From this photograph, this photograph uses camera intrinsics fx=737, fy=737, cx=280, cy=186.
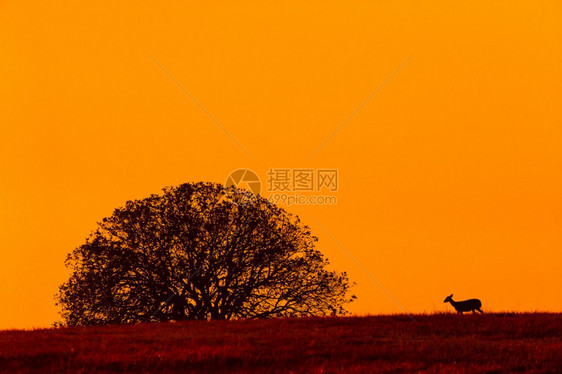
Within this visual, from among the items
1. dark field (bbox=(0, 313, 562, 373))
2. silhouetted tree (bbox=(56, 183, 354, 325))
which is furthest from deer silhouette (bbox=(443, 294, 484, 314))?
silhouetted tree (bbox=(56, 183, 354, 325))

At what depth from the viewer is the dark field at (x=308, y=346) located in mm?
19578

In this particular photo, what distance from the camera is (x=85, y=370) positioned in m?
19.5

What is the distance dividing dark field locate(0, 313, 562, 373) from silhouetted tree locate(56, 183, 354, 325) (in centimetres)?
1034

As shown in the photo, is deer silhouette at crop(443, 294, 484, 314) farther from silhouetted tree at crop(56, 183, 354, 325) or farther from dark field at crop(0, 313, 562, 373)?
silhouetted tree at crop(56, 183, 354, 325)

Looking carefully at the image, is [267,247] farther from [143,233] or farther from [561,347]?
[561,347]

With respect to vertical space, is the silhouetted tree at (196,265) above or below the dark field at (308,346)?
above

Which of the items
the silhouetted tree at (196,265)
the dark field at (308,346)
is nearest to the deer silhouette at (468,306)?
the dark field at (308,346)

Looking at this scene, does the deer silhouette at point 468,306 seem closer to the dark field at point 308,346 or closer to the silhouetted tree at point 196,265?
the dark field at point 308,346

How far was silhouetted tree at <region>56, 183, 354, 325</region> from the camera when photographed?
37.6 meters

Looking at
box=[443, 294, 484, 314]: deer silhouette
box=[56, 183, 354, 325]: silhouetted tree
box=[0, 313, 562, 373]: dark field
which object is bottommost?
box=[0, 313, 562, 373]: dark field

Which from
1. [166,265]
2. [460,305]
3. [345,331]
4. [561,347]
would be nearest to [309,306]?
[166,265]

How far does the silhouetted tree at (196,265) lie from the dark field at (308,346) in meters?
10.3

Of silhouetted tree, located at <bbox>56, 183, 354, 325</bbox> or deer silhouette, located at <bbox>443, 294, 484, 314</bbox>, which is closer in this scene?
deer silhouette, located at <bbox>443, 294, 484, 314</bbox>

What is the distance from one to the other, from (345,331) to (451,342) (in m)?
3.59
